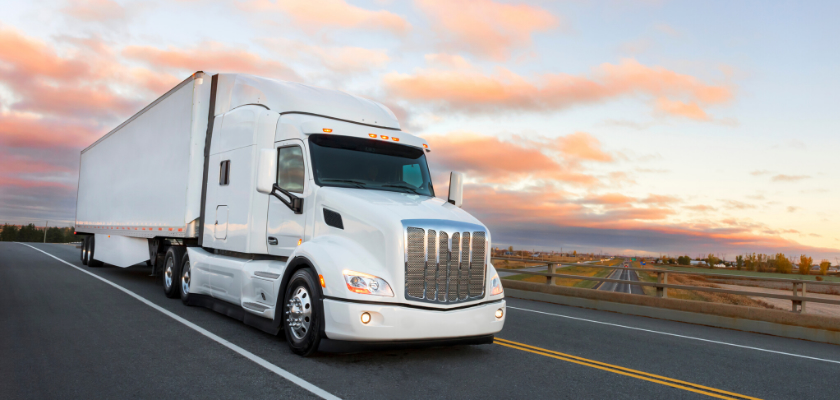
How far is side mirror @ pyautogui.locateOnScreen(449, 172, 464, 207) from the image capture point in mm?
8734

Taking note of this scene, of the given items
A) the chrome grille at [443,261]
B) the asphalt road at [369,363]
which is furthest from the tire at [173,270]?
the chrome grille at [443,261]

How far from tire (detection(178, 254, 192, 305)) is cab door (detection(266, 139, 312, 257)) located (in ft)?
12.0

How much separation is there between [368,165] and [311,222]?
123cm

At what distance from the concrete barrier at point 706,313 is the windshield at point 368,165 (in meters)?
8.19

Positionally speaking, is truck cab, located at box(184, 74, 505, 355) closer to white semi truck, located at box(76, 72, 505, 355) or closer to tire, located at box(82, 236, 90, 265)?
white semi truck, located at box(76, 72, 505, 355)

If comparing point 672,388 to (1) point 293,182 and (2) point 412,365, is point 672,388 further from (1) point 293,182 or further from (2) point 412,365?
(1) point 293,182

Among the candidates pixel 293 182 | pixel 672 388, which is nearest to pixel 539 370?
pixel 672 388

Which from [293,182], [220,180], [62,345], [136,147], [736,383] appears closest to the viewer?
[736,383]

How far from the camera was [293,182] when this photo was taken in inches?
309

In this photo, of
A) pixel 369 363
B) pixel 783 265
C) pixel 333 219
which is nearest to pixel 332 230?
pixel 333 219

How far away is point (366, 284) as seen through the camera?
248 inches

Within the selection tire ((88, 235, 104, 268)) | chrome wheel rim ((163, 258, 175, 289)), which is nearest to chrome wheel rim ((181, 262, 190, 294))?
chrome wheel rim ((163, 258, 175, 289))

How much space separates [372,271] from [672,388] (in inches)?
140

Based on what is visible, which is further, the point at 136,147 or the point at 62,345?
the point at 136,147
